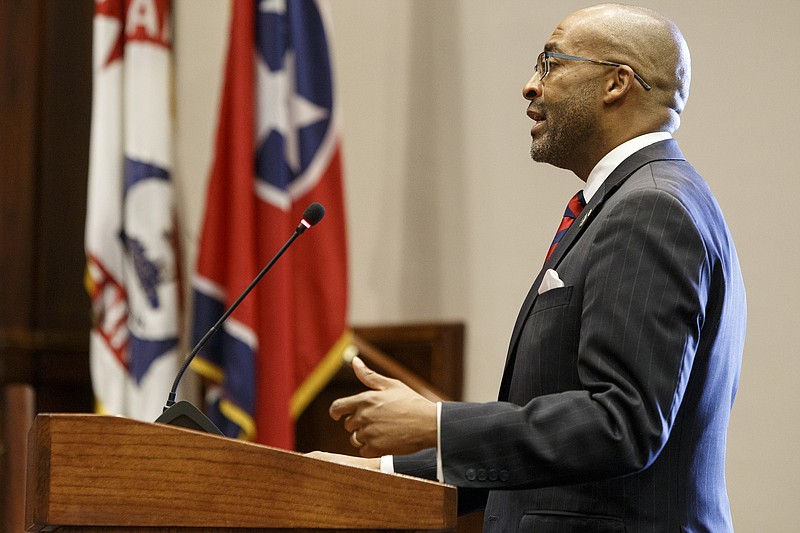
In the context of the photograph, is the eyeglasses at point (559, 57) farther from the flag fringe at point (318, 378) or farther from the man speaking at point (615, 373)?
Answer: the flag fringe at point (318, 378)

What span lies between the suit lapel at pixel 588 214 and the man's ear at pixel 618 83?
11 centimetres

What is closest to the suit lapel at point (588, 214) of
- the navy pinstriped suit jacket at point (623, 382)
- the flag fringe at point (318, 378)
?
the navy pinstriped suit jacket at point (623, 382)

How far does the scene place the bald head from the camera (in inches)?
73.2

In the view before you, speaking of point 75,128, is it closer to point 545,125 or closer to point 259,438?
point 259,438

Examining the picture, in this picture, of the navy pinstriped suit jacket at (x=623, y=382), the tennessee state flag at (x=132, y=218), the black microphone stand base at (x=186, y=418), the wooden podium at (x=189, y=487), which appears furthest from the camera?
the tennessee state flag at (x=132, y=218)

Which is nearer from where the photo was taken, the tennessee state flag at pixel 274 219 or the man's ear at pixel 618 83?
the man's ear at pixel 618 83

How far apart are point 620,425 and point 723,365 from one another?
0.30 meters

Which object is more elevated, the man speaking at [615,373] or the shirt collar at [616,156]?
the shirt collar at [616,156]

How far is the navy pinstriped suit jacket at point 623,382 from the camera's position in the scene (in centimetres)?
141

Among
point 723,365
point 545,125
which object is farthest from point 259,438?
point 723,365

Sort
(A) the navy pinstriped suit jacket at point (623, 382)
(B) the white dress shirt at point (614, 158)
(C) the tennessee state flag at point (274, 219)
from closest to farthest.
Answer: (A) the navy pinstriped suit jacket at point (623, 382), (B) the white dress shirt at point (614, 158), (C) the tennessee state flag at point (274, 219)

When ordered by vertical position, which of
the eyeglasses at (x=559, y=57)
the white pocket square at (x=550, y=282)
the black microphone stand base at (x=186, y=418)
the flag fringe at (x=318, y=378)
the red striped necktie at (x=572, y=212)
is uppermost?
the eyeglasses at (x=559, y=57)

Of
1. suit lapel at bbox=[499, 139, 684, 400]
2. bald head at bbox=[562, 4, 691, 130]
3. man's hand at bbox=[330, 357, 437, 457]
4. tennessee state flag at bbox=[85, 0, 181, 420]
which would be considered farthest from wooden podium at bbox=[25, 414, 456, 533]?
tennessee state flag at bbox=[85, 0, 181, 420]

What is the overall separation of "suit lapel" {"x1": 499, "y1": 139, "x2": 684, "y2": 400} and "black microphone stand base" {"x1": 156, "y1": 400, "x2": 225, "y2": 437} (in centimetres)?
47
